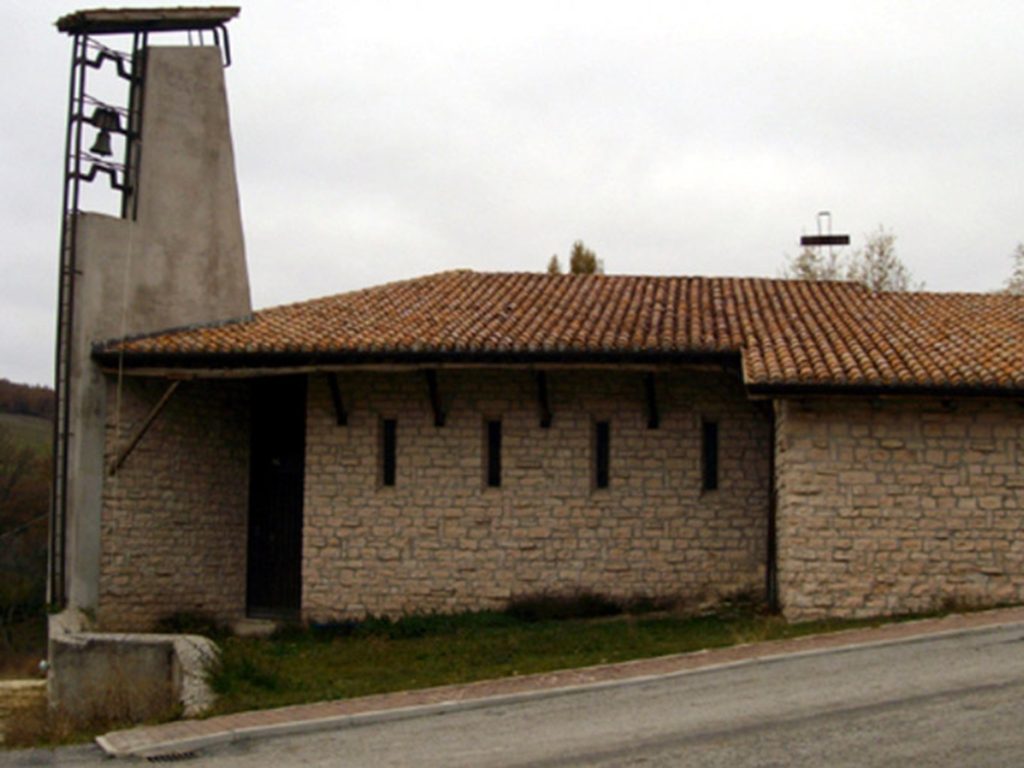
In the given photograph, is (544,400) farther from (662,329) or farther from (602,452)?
(662,329)

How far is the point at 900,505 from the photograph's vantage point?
47.6 feet

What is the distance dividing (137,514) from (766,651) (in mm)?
9407

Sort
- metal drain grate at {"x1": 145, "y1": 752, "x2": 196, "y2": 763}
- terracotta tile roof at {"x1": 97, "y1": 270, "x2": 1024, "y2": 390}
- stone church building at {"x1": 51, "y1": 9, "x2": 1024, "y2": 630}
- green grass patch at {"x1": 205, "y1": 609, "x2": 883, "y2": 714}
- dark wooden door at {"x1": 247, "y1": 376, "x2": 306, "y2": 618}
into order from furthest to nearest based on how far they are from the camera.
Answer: dark wooden door at {"x1": 247, "y1": 376, "x2": 306, "y2": 618} → stone church building at {"x1": 51, "y1": 9, "x2": 1024, "y2": 630} → terracotta tile roof at {"x1": 97, "y1": 270, "x2": 1024, "y2": 390} → green grass patch at {"x1": 205, "y1": 609, "x2": 883, "y2": 714} → metal drain grate at {"x1": 145, "y1": 752, "x2": 196, "y2": 763}

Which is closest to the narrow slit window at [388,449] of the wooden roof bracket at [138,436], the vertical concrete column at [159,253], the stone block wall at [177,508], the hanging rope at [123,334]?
the stone block wall at [177,508]

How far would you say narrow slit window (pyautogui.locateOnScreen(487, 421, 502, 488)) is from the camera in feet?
56.5

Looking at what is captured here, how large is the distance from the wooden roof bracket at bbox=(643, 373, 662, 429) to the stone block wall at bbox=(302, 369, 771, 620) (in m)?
0.10

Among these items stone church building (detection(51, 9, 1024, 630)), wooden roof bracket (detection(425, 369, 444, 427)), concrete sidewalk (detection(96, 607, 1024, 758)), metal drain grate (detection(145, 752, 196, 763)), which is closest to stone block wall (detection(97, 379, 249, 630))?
stone church building (detection(51, 9, 1024, 630))

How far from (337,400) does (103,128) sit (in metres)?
5.08

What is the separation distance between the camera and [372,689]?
11.8m

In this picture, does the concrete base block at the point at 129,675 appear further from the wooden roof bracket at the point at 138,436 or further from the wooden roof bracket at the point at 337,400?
the wooden roof bracket at the point at 337,400

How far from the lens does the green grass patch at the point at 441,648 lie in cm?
1196

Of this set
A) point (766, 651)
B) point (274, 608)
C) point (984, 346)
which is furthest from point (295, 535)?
point (984, 346)

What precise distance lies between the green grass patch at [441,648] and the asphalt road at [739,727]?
164 centimetres

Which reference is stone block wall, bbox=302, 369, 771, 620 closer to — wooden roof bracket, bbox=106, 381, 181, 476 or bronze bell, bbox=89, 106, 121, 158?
wooden roof bracket, bbox=106, 381, 181, 476
